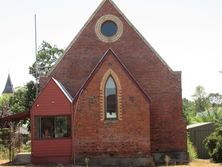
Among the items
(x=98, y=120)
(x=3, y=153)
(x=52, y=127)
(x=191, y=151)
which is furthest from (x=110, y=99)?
(x=3, y=153)

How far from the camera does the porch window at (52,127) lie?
29.8m

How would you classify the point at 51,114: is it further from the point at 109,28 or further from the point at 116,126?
the point at 109,28

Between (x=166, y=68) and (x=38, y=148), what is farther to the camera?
(x=166, y=68)

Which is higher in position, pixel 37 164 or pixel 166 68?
pixel 166 68

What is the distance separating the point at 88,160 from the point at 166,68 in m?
8.54

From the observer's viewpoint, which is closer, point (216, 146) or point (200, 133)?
point (216, 146)

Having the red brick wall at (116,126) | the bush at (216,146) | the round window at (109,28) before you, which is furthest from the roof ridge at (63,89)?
the bush at (216,146)

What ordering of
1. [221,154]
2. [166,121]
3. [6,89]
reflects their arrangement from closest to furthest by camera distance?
[221,154]
[166,121]
[6,89]

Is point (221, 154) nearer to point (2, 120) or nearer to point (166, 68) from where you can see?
point (166, 68)

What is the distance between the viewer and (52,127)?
98.0ft

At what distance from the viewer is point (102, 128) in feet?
97.0

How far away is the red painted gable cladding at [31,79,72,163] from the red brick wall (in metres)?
0.71

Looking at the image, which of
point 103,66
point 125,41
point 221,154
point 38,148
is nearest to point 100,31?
point 125,41

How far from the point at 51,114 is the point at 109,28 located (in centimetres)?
765
